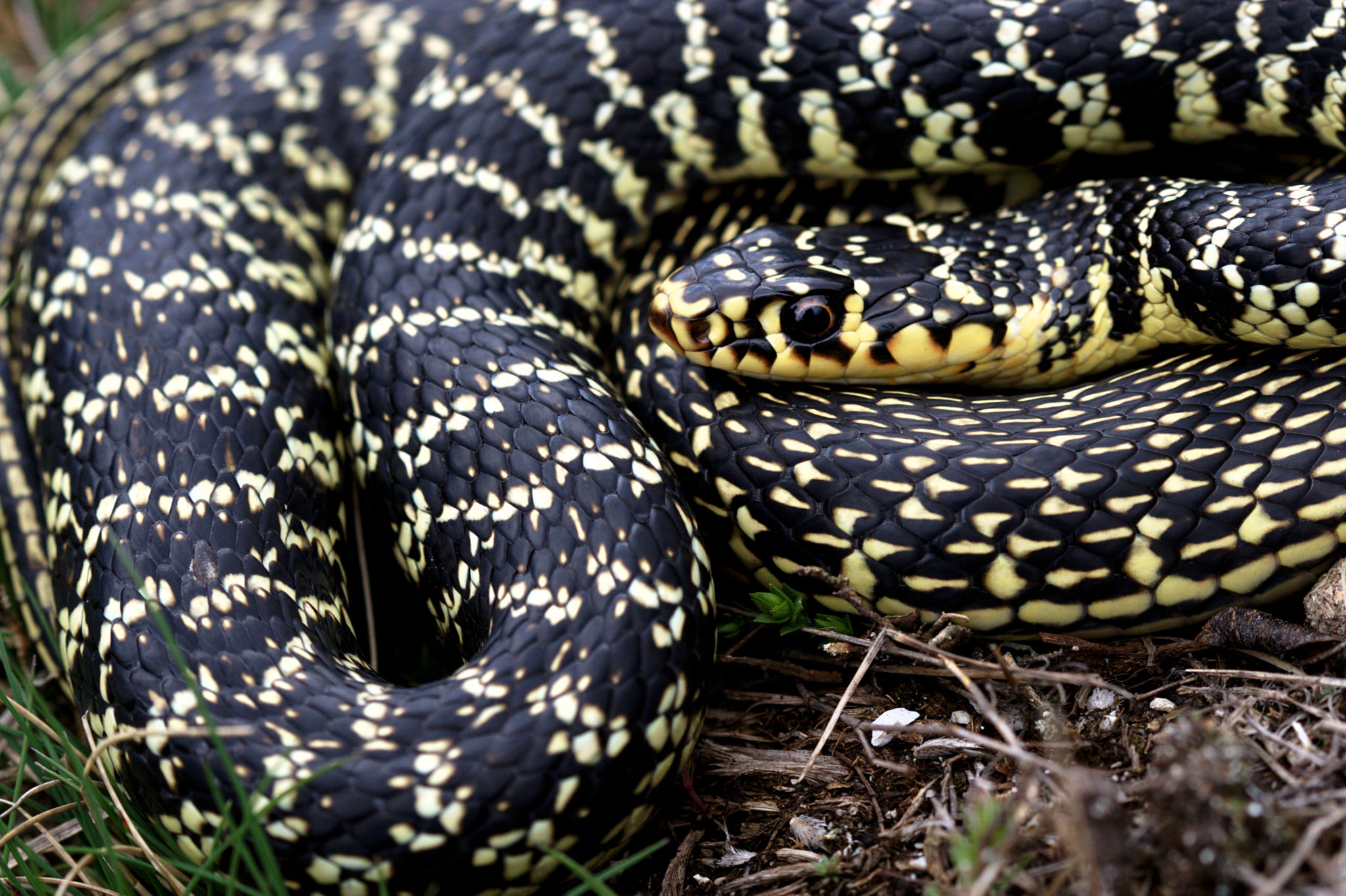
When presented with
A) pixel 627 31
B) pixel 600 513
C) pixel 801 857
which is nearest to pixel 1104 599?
pixel 801 857

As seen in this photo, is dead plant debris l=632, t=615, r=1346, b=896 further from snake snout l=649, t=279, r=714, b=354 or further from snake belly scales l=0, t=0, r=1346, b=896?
snake snout l=649, t=279, r=714, b=354

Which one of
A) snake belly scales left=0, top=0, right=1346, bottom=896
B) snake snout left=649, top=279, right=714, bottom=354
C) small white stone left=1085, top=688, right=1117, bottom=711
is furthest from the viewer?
snake snout left=649, top=279, right=714, bottom=354

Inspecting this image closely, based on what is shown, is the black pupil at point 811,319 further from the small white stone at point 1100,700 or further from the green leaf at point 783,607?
the small white stone at point 1100,700

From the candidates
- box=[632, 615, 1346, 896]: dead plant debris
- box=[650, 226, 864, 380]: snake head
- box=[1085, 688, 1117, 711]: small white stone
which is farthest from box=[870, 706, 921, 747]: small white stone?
box=[650, 226, 864, 380]: snake head

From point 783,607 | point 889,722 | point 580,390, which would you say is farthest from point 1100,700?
point 580,390

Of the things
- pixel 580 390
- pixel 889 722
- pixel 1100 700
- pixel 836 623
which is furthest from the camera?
pixel 580 390

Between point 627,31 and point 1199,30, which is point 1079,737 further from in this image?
point 627,31

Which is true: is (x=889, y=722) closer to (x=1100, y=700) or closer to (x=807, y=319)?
(x=1100, y=700)
